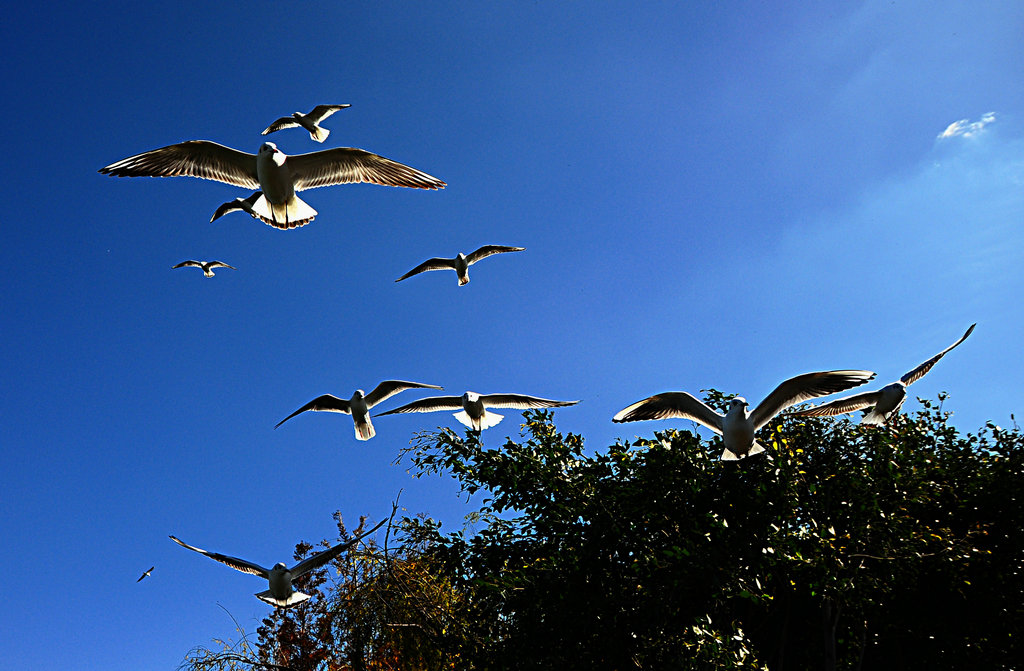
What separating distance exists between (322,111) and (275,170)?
8.47ft

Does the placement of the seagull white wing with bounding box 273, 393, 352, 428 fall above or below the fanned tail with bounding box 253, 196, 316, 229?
below

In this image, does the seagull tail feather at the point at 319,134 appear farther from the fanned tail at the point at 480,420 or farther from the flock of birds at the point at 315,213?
the fanned tail at the point at 480,420

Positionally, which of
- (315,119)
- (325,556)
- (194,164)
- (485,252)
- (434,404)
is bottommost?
(325,556)

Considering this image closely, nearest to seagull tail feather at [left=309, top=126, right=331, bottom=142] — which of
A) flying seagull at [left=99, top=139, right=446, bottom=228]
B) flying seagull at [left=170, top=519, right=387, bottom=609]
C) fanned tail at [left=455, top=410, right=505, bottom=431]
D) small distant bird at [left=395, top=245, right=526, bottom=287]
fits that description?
flying seagull at [left=99, top=139, right=446, bottom=228]

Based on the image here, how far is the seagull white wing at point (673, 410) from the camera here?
30.8 ft

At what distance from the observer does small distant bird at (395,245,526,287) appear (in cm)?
1377

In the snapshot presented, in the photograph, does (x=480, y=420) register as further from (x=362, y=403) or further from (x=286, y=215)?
(x=286, y=215)

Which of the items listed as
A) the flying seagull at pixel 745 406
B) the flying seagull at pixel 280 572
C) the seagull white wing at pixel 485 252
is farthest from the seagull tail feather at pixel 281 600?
the seagull white wing at pixel 485 252

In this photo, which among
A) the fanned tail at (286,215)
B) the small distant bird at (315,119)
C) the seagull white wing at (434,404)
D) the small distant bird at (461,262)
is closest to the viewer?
the fanned tail at (286,215)

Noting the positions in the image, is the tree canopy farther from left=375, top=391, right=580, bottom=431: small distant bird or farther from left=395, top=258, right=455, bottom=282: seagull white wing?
left=395, top=258, right=455, bottom=282: seagull white wing

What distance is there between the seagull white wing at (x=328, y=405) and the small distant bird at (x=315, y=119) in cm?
441

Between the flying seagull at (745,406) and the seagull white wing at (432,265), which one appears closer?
the flying seagull at (745,406)

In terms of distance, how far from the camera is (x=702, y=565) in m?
7.84

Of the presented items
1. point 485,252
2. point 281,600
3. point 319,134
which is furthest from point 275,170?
point 281,600
